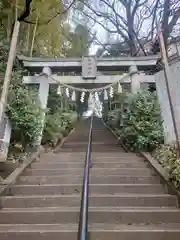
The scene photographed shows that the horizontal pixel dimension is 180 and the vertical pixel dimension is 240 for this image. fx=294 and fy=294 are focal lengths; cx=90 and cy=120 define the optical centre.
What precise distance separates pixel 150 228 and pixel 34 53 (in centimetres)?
1070

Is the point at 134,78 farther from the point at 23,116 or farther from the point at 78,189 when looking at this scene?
the point at 78,189

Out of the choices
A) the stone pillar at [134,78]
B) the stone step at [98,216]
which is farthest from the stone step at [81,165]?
the stone pillar at [134,78]

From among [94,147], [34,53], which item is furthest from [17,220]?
[34,53]

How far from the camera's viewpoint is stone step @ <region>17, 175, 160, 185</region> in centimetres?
547

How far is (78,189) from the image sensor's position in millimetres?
5004

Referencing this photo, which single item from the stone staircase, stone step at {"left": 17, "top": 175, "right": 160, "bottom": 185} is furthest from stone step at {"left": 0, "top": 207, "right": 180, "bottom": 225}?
stone step at {"left": 17, "top": 175, "right": 160, "bottom": 185}

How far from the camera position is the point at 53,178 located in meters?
5.64

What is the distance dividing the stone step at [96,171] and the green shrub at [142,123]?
199 cm

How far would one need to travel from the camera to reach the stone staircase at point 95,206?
3473mm

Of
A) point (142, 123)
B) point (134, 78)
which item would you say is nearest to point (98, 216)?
point (142, 123)

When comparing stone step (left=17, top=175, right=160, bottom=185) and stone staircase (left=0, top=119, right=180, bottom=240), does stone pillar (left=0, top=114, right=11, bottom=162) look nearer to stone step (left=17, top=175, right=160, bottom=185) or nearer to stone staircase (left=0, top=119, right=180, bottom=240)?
stone staircase (left=0, top=119, right=180, bottom=240)

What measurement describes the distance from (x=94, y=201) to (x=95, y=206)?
12cm

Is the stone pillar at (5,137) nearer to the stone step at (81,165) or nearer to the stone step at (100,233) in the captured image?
the stone step at (81,165)

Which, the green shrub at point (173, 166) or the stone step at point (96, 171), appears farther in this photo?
the stone step at point (96, 171)
